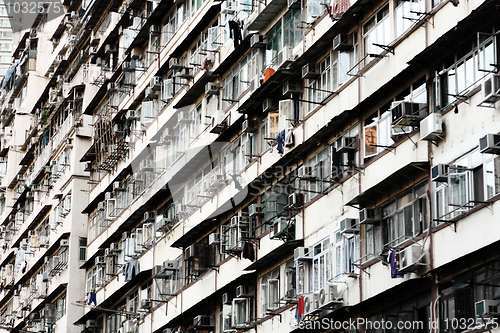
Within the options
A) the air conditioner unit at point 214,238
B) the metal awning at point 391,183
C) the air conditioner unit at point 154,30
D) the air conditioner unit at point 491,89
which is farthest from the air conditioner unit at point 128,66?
the air conditioner unit at point 491,89

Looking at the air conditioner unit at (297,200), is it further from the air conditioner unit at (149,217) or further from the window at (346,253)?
the air conditioner unit at (149,217)

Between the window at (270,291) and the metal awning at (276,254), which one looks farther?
the window at (270,291)

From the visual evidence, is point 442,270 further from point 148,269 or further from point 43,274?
point 43,274

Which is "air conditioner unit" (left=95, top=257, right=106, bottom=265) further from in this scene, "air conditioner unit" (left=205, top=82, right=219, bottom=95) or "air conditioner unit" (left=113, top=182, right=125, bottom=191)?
"air conditioner unit" (left=205, top=82, right=219, bottom=95)

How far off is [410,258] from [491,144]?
2.66 meters

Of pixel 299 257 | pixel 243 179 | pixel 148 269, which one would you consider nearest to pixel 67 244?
pixel 148 269

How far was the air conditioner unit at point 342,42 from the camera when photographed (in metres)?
19.3

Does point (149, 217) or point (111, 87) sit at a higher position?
point (111, 87)

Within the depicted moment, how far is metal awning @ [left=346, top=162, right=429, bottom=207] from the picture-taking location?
1644cm

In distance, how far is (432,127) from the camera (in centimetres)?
1587

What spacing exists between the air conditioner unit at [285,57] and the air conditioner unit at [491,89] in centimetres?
696

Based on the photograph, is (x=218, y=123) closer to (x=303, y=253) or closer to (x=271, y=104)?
(x=271, y=104)

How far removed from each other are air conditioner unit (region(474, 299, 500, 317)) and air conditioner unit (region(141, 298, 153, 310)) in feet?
49.2

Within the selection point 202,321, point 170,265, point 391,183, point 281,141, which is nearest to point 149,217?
point 170,265
